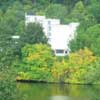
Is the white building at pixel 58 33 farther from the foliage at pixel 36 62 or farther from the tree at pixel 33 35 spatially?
the foliage at pixel 36 62

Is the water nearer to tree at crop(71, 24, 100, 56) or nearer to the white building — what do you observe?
tree at crop(71, 24, 100, 56)

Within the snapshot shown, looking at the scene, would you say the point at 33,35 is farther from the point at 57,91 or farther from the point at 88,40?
the point at 57,91

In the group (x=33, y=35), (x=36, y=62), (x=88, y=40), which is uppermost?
(x=33, y=35)

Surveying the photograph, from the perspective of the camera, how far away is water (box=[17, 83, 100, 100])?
2716 cm

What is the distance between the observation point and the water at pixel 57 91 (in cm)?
2716

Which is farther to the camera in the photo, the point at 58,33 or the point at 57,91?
the point at 58,33

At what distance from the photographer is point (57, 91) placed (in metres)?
29.7

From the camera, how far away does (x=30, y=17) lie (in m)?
43.7

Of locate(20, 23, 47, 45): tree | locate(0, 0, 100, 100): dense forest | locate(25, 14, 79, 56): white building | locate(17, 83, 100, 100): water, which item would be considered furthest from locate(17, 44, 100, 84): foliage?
locate(25, 14, 79, 56): white building

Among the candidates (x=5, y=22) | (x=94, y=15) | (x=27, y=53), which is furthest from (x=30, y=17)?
(x=27, y=53)

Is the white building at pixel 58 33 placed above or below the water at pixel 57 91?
above

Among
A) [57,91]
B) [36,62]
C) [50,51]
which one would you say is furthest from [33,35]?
[57,91]

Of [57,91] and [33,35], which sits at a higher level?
[33,35]

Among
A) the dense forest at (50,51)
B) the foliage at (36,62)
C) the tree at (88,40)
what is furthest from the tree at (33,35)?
the tree at (88,40)
